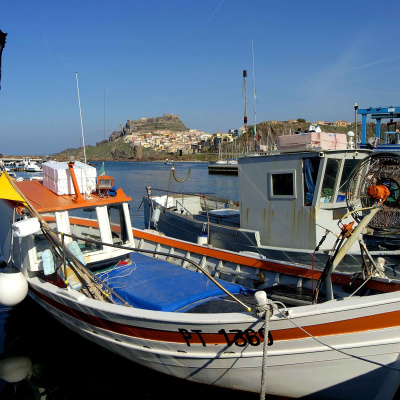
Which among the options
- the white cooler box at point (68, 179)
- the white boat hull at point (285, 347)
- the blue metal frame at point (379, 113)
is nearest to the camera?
the white boat hull at point (285, 347)

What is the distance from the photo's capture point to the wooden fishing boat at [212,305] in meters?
4.65

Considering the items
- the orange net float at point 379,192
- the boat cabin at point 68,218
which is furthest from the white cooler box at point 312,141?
the boat cabin at point 68,218

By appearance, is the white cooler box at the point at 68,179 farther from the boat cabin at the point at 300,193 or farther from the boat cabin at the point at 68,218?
the boat cabin at the point at 300,193

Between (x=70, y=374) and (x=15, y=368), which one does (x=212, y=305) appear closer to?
(x=70, y=374)

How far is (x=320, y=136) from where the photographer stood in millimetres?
8859

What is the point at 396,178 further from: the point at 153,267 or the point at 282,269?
the point at 153,267

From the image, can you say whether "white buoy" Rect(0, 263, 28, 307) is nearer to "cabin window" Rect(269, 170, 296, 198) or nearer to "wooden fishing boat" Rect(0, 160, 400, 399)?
"wooden fishing boat" Rect(0, 160, 400, 399)

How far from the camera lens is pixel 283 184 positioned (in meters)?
9.39

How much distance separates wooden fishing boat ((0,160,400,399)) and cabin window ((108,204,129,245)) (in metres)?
0.02

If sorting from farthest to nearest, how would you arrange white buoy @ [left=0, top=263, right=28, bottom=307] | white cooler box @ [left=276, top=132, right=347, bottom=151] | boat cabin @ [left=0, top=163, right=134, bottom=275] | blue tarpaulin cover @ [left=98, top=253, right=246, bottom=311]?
white cooler box @ [left=276, top=132, right=347, bottom=151], boat cabin @ [left=0, top=163, right=134, bottom=275], white buoy @ [left=0, top=263, right=28, bottom=307], blue tarpaulin cover @ [left=98, top=253, right=246, bottom=311]

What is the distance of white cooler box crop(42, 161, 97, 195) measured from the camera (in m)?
7.89

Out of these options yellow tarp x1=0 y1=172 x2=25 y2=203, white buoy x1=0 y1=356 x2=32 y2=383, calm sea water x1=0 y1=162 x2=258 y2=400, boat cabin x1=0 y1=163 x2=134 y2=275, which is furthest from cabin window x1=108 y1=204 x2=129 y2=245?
white buoy x1=0 y1=356 x2=32 y2=383

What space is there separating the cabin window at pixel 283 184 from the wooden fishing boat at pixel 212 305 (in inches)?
63.1

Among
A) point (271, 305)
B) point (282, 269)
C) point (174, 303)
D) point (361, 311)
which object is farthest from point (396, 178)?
point (174, 303)
